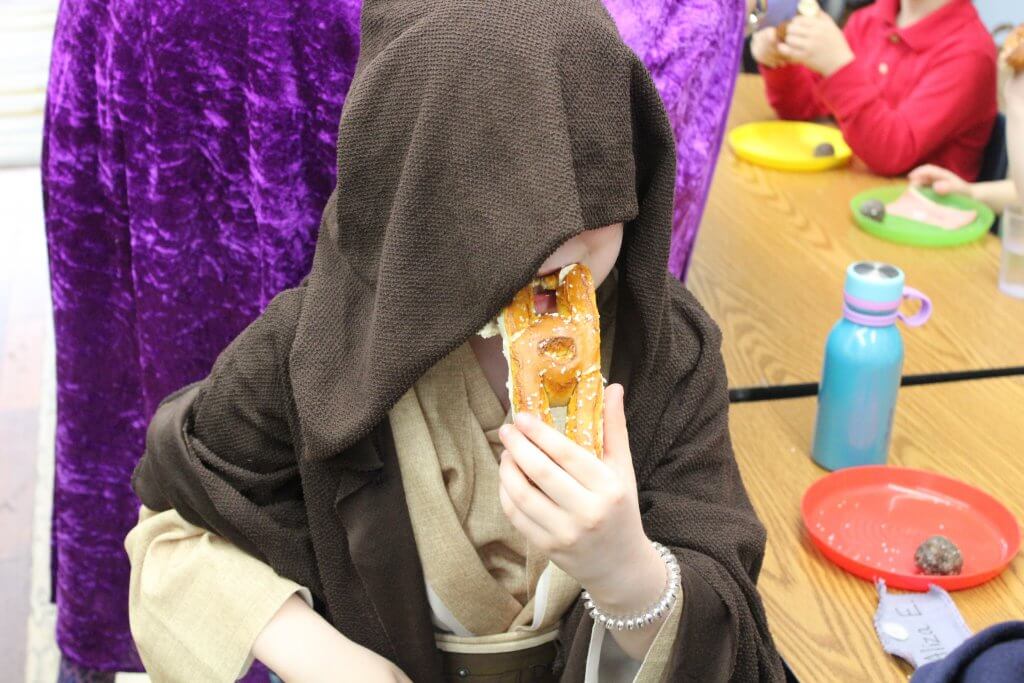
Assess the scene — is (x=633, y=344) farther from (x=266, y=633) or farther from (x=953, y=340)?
(x=953, y=340)

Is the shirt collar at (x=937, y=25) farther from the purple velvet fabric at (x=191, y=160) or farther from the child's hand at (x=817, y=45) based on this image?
the purple velvet fabric at (x=191, y=160)

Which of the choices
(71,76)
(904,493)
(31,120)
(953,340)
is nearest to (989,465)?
(904,493)

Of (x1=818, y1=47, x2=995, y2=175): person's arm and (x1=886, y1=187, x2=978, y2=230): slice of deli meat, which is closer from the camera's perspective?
(x1=886, y1=187, x2=978, y2=230): slice of deli meat

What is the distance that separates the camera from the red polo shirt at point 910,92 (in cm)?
224

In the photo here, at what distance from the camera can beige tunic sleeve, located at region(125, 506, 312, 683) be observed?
3.40 feet

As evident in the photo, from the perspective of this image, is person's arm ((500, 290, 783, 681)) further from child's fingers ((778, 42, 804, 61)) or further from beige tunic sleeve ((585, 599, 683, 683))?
child's fingers ((778, 42, 804, 61))

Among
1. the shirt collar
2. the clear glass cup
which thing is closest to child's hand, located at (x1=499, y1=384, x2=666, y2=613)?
the clear glass cup

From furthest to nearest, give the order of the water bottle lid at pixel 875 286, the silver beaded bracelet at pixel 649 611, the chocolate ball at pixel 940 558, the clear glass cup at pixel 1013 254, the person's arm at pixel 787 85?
the person's arm at pixel 787 85 < the clear glass cup at pixel 1013 254 < the water bottle lid at pixel 875 286 < the chocolate ball at pixel 940 558 < the silver beaded bracelet at pixel 649 611

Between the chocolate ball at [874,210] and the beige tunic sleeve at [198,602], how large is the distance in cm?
132

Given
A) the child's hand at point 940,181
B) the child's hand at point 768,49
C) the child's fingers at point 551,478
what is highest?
the child's fingers at point 551,478

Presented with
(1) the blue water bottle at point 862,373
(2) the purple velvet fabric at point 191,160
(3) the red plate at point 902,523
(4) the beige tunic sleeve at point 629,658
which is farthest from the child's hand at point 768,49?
(4) the beige tunic sleeve at point 629,658

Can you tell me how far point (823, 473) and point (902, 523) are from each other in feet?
0.40

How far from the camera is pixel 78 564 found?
1543 millimetres

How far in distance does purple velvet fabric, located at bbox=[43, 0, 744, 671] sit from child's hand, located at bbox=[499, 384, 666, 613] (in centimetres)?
56
